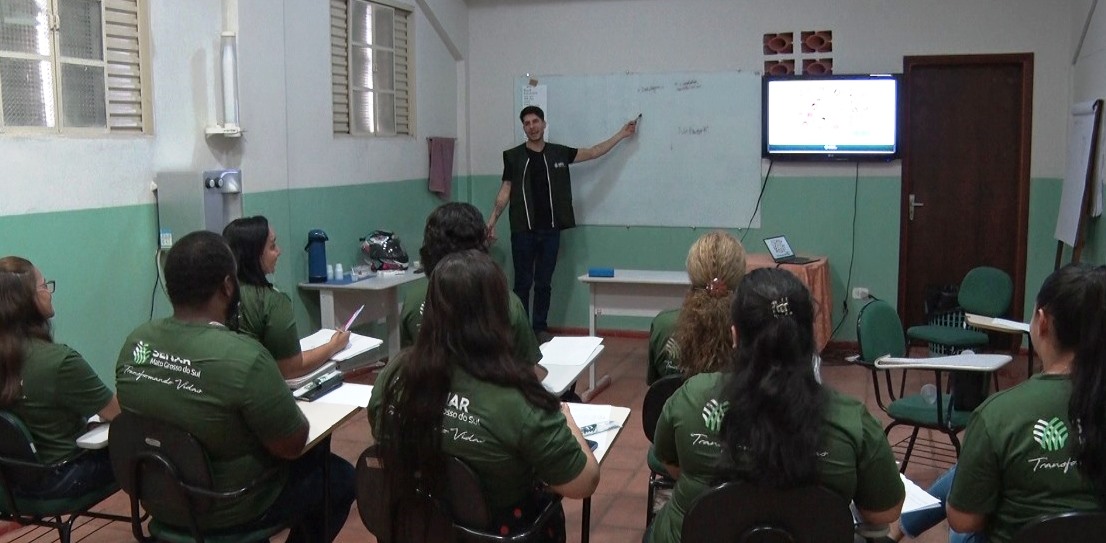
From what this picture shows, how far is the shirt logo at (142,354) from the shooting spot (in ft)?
7.97

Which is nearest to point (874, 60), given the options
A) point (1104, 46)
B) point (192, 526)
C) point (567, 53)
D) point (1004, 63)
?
point (1004, 63)

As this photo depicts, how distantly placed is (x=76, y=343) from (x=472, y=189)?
394 centimetres

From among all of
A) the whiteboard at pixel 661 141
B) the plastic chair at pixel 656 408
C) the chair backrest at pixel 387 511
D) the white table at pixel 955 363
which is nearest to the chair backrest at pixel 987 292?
the whiteboard at pixel 661 141

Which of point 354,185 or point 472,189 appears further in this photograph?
point 472,189

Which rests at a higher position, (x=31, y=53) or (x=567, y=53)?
(x=567, y=53)

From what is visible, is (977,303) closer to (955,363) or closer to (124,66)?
(955,363)

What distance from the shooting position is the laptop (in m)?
6.33

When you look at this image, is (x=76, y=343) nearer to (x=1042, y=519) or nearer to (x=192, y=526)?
(x=192, y=526)

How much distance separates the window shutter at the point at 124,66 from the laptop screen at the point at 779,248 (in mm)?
3805

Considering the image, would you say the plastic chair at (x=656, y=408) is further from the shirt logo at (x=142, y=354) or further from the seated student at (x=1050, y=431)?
the shirt logo at (x=142, y=354)

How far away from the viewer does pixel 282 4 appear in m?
5.31

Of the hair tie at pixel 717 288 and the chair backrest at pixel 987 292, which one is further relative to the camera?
the chair backrest at pixel 987 292

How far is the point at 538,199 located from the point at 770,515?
16.8 ft

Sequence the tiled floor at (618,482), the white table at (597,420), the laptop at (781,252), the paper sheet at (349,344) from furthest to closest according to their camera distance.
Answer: the laptop at (781,252), the tiled floor at (618,482), the paper sheet at (349,344), the white table at (597,420)
